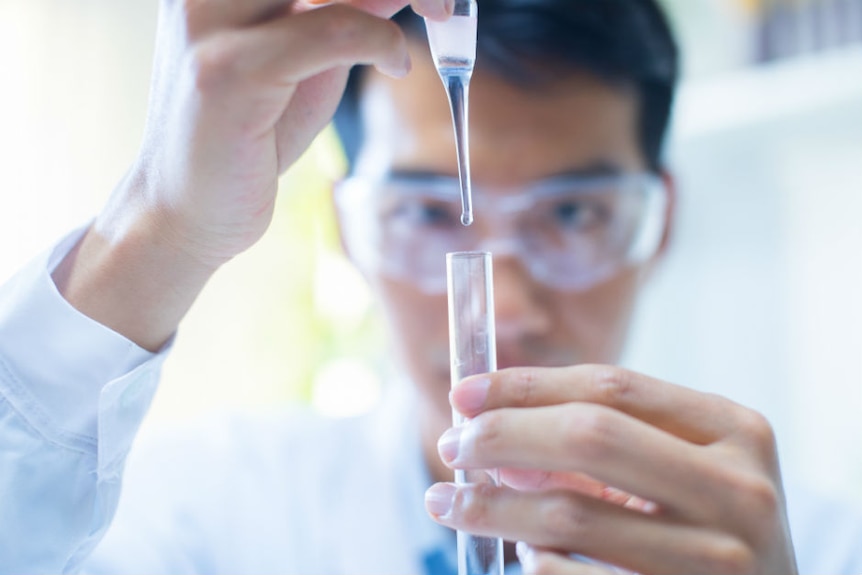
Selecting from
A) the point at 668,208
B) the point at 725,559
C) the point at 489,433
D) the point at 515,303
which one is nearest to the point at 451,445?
the point at 489,433

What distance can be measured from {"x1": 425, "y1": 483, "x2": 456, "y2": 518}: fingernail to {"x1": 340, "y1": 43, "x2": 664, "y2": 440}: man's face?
58cm

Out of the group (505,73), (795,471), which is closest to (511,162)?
(505,73)

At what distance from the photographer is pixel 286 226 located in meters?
2.29

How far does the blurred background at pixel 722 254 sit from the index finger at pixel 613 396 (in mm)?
1261

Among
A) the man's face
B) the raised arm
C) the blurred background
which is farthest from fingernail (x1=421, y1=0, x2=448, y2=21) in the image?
the blurred background

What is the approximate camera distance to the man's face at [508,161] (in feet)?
3.95

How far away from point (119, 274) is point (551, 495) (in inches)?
15.6

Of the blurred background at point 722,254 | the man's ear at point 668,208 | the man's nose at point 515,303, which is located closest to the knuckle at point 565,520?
the man's nose at point 515,303

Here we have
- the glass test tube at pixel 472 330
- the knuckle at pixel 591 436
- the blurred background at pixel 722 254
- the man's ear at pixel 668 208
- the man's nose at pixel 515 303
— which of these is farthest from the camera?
the blurred background at pixel 722 254

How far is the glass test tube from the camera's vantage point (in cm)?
66

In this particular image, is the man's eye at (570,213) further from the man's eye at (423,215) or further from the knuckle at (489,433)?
the knuckle at (489,433)

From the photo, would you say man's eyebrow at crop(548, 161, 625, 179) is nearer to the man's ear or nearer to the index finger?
the man's ear

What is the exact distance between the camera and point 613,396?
0.60 metres

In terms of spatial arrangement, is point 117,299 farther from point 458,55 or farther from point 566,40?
point 566,40
